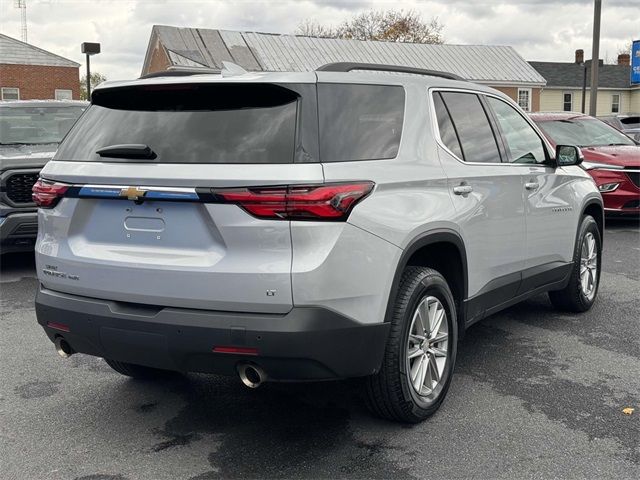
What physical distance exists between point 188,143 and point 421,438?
1842 mm

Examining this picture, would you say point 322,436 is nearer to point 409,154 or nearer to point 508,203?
point 409,154

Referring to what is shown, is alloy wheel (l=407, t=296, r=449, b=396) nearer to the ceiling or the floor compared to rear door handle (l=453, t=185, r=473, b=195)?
nearer to the floor

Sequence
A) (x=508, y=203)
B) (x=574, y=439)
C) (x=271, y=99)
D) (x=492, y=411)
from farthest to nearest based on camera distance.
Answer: (x=508, y=203) → (x=492, y=411) → (x=574, y=439) → (x=271, y=99)

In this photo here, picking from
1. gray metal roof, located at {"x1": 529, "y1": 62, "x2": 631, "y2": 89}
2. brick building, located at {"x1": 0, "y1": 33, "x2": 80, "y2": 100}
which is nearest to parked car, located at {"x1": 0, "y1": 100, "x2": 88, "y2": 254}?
brick building, located at {"x1": 0, "y1": 33, "x2": 80, "y2": 100}

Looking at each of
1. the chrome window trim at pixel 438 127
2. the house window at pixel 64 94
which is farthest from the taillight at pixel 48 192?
the house window at pixel 64 94

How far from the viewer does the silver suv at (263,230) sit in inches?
123

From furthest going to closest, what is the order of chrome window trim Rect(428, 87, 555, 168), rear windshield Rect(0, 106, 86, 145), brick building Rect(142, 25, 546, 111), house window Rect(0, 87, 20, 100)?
1. house window Rect(0, 87, 20, 100)
2. brick building Rect(142, 25, 546, 111)
3. rear windshield Rect(0, 106, 86, 145)
4. chrome window trim Rect(428, 87, 555, 168)

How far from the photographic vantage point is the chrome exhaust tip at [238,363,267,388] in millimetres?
3211

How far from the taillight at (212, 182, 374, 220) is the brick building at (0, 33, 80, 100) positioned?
38127mm

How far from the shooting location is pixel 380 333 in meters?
3.39

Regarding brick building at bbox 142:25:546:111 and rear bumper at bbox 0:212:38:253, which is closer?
rear bumper at bbox 0:212:38:253

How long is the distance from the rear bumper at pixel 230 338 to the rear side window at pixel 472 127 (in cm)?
150

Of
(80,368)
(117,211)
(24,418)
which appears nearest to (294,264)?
(117,211)

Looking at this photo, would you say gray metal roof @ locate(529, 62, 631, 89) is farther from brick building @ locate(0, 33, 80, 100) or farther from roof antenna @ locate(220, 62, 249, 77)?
roof antenna @ locate(220, 62, 249, 77)
